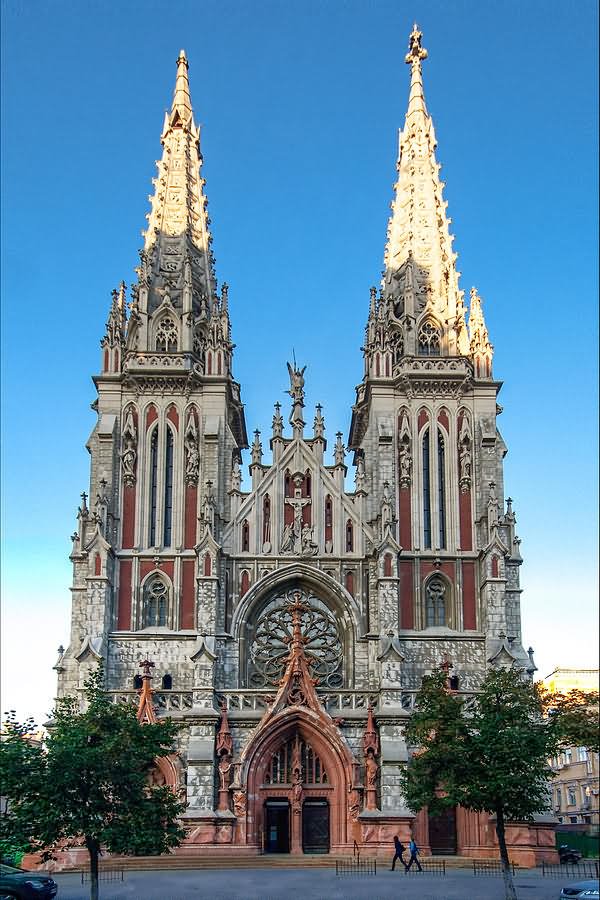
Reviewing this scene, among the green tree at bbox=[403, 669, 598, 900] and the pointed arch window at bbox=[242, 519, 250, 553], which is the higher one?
the pointed arch window at bbox=[242, 519, 250, 553]

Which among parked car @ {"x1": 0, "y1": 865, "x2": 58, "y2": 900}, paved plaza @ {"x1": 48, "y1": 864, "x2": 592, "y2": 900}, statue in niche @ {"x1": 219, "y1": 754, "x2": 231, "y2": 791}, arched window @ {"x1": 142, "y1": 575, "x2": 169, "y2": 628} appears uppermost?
arched window @ {"x1": 142, "y1": 575, "x2": 169, "y2": 628}

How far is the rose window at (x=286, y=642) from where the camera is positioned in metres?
48.5

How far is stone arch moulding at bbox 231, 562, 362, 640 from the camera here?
48.6 metres

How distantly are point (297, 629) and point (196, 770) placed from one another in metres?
7.01

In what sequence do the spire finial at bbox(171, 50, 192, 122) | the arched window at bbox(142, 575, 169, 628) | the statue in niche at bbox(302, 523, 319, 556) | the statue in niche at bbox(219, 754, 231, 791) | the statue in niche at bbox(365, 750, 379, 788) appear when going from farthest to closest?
1. the spire finial at bbox(171, 50, 192, 122)
2. the statue in niche at bbox(302, 523, 319, 556)
3. the arched window at bbox(142, 575, 169, 628)
4. the statue in niche at bbox(219, 754, 231, 791)
5. the statue in niche at bbox(365, 750, 379, 788)

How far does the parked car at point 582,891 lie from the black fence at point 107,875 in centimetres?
1584

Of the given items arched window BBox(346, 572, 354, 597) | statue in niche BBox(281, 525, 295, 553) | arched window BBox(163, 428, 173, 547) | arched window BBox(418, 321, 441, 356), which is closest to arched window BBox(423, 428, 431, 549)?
arched window BBox(346, 572, 354, 597)

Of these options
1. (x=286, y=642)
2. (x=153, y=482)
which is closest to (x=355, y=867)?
(x=286, y=642)

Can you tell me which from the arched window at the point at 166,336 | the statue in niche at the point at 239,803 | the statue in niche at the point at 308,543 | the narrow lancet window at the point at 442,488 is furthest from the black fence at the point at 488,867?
the arched window at the point at 166,336

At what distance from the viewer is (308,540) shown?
164 feet

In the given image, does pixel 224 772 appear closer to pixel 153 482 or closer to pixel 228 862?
pixel 228 862

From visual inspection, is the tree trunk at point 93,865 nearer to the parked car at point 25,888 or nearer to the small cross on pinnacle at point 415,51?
the parked car at point 25,888

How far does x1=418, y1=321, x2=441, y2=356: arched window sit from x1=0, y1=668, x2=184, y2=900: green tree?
28.6m

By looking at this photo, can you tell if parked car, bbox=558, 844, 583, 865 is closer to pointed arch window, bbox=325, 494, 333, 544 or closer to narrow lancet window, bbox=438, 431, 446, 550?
narrow lancet window, bbox=438, 431, 446, 550
